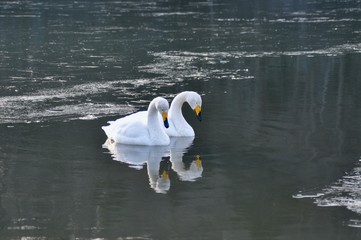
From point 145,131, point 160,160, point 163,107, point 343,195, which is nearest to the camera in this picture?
point 343,195

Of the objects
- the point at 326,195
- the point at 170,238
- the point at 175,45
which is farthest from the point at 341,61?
the point at 170,238

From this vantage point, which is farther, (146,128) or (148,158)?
(146,128)

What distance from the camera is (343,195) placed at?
40.3 feet

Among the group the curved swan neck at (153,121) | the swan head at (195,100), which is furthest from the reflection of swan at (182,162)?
the swan head at (195,100)

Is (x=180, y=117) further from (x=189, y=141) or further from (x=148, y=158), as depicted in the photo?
(x=148, y=158)

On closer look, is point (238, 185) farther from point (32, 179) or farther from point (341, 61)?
point (341, 61)

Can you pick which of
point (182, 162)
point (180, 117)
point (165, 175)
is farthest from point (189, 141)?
point (165, 175)

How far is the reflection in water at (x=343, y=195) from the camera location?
11.8 meters

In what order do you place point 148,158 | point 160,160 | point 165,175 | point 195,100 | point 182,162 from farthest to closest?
point 195,100 < point 148,158 < point 160,160 < point 182,162 < point 165,175

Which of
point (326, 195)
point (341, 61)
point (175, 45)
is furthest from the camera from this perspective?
point (175, 45)

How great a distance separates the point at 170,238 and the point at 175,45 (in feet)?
69.0

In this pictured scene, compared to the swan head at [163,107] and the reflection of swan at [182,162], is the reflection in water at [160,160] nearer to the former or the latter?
the reflection of swan at [182,162]

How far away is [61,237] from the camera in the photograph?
10.7 m

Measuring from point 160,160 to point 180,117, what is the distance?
80.4 inches
